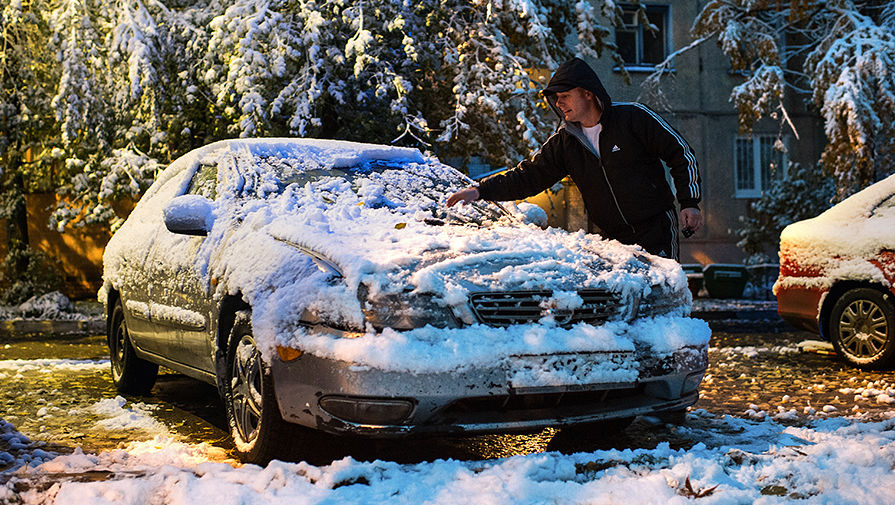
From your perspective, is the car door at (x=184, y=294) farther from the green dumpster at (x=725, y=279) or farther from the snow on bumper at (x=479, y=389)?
the green dumpster at (x=725, y=279)

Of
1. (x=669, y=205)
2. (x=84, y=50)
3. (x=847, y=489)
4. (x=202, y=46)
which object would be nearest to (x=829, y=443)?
(x=847, y=489)

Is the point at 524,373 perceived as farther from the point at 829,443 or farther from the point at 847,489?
the point at 829,443

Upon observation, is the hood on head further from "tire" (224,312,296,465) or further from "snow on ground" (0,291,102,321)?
"snow on ground" (0,291,102,321)

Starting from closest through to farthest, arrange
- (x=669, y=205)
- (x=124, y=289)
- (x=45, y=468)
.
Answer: (x=45, y=468) → (x=669, y=205) → (x=124, y=289)

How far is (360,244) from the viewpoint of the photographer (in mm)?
4133

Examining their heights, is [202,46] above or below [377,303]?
above

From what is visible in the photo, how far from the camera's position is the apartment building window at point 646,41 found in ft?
69.7

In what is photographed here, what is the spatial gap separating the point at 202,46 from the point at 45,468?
9.80 metres

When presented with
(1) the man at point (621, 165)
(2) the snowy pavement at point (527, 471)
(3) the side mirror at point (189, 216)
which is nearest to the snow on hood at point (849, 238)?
(2) the snowy pavement at point (527, 471)

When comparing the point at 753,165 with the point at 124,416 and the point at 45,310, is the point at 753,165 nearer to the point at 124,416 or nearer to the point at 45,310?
the point at 45,310

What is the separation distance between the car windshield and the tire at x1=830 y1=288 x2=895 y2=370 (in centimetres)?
347

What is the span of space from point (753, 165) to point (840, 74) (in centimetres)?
667

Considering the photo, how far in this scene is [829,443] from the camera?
4387 mm

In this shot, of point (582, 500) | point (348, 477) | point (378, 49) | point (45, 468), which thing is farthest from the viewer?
point (378, 49)
